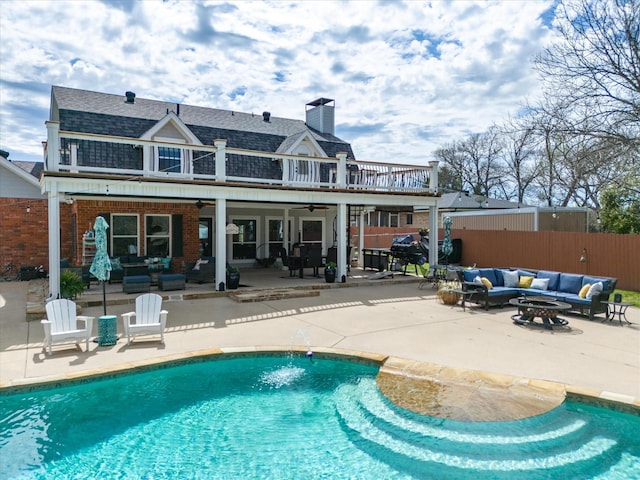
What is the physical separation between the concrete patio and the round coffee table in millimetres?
248

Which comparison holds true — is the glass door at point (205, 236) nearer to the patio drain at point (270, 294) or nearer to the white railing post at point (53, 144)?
the patio drain at point (270, 294)

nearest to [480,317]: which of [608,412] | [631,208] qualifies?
[608,412]

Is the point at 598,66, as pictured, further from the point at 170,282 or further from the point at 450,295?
the point at 170,282

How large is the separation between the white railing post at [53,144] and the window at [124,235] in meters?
5.30

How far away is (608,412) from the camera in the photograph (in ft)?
16.7

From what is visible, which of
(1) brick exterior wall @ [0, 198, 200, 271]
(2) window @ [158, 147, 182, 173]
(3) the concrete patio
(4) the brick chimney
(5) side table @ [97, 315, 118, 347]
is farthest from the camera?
(4) the brick chimney

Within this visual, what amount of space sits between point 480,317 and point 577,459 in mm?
5585

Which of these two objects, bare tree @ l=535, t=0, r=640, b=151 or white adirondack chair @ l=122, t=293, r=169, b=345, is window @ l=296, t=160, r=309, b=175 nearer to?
bare tree @ l=535, t=0, r=640, b=151

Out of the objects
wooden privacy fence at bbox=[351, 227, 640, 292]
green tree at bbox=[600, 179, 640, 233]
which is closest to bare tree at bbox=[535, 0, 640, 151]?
wooden privacy fence at bbox=[351, 227, 640, 292]

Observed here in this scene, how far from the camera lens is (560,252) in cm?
1620

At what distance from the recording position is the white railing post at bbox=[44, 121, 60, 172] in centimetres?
948

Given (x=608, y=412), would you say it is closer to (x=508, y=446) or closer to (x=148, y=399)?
(x=508, y=446)

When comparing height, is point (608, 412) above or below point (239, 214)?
below

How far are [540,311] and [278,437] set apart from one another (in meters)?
6.64
